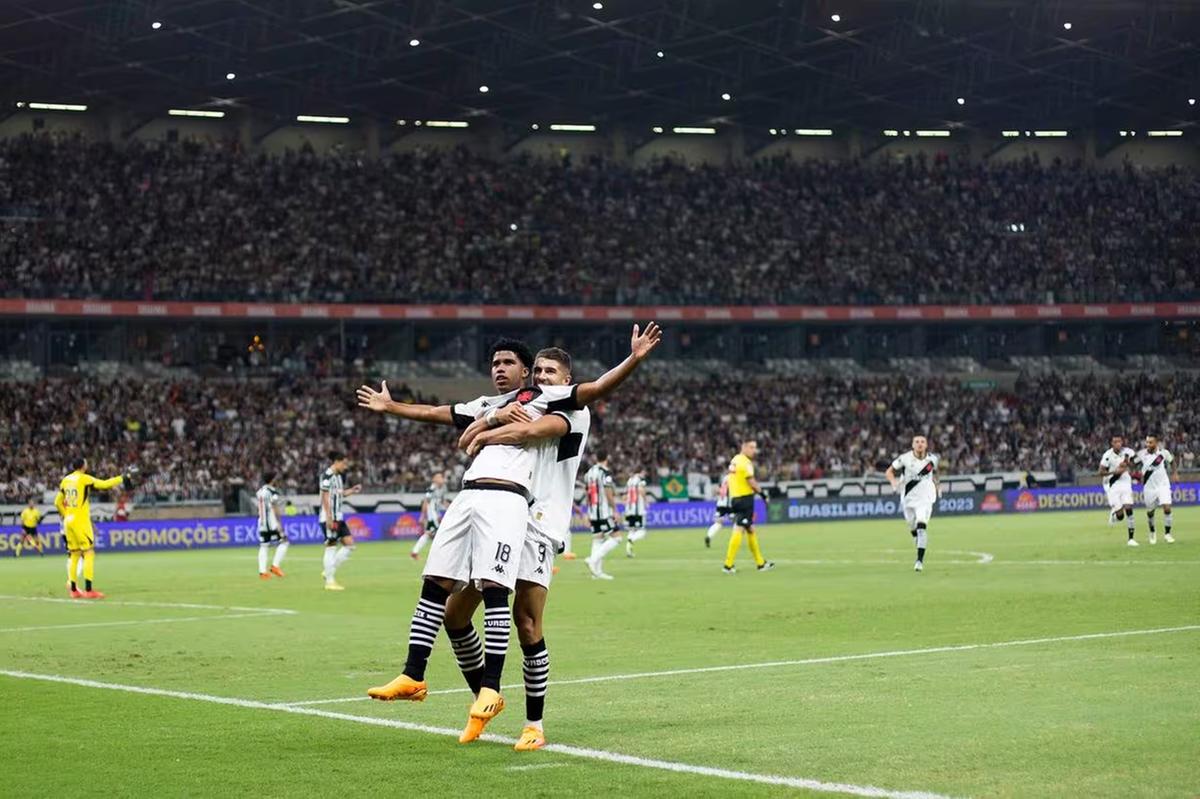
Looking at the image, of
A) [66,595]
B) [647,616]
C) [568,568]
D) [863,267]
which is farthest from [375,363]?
[647,616]

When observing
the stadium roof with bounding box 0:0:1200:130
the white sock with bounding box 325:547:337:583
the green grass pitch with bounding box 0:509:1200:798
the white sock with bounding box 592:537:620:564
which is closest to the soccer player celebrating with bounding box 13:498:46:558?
the green grass pitch with bounding box 0:509:1200:798

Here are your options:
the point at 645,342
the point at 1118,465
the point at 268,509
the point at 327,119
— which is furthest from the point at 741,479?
the point at 327,119

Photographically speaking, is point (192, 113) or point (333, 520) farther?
point (192, 113)

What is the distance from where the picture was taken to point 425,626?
34.6 feet

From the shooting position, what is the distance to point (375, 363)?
73500 millimetres

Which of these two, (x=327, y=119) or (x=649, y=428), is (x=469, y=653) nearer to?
(x=649, y=428)

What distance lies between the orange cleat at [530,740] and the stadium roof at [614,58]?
2164 inches

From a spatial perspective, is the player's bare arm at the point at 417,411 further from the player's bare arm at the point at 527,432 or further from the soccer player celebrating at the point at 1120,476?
the soccer player celebrating at the point at 1120,476

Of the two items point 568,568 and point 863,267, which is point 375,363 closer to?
point 863,267

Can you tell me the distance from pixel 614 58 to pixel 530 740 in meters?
65.1

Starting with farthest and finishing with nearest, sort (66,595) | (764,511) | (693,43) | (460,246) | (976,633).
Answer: (460,246) → (693,43) → (764,511) → (66,595) → (976,633)

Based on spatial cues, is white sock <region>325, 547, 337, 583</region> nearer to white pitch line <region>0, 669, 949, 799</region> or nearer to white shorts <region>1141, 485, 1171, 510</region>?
white pitch line <region>0, 669, 949, 799</region>

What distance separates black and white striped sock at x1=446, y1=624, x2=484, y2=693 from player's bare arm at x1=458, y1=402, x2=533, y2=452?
1.30 meters

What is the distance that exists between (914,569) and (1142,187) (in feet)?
211
